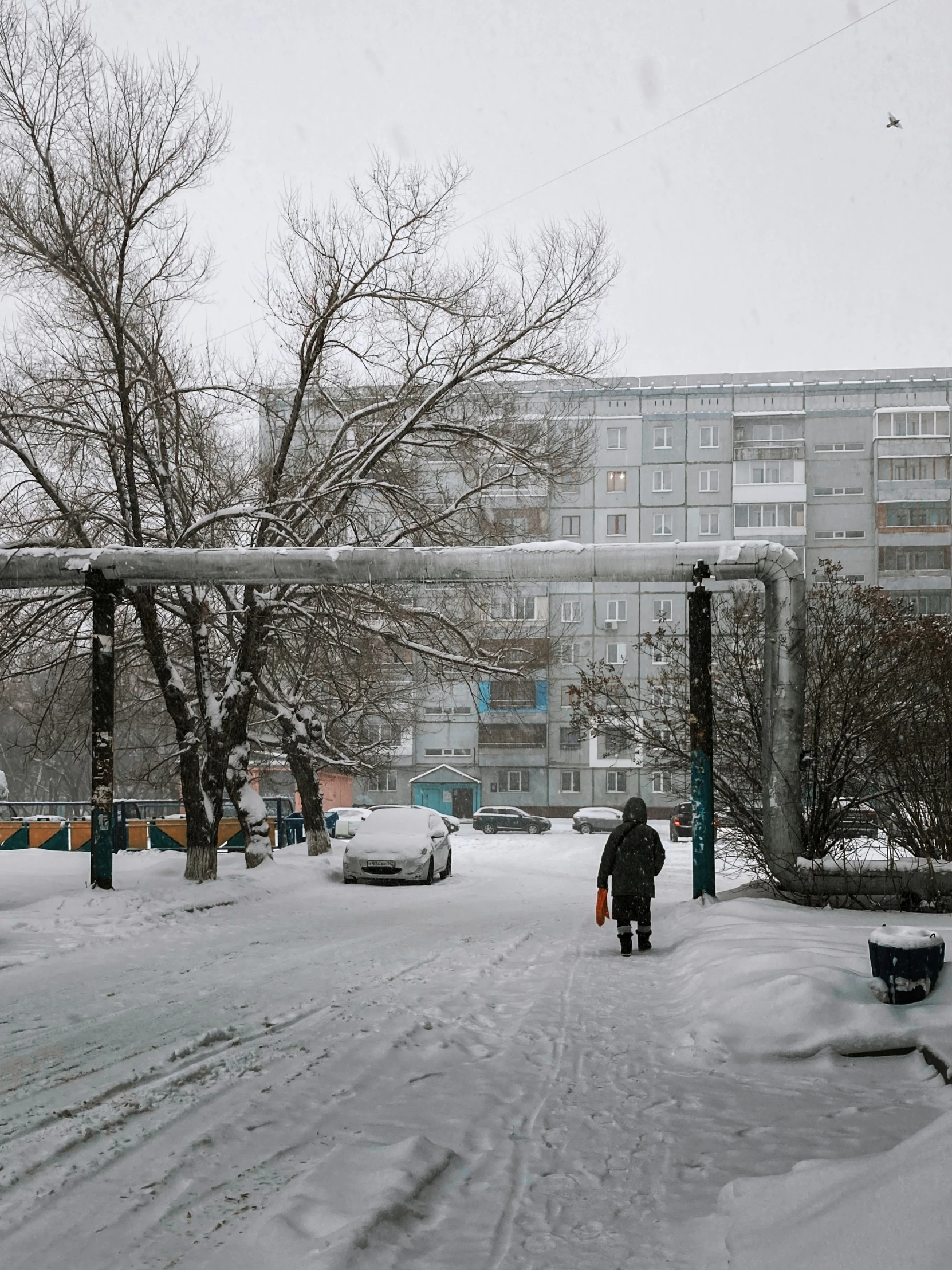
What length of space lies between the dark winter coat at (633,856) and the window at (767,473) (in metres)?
51.2

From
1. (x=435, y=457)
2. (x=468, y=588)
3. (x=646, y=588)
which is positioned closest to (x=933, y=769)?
(x=468, y=588)

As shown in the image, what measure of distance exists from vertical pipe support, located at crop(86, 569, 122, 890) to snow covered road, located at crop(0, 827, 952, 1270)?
3.08 meters

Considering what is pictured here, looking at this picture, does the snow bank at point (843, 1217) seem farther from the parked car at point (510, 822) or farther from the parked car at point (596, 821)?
the parked car at point (510, 822)

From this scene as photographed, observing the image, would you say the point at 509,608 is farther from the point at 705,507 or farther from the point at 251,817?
the point at 705,507

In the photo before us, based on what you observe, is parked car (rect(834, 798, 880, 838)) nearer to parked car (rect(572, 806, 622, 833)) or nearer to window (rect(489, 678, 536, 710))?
window (rect(489, 678, 536, 710))

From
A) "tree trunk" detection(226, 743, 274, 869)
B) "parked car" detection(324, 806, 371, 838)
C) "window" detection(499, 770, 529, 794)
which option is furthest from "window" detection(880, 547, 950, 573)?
"tree trunk" detection(226, 743, 274, 869)

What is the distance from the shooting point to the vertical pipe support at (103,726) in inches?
607

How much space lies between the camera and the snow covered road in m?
4.19

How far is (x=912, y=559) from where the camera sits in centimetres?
5928

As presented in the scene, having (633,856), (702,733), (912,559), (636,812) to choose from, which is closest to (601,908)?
(633,856)

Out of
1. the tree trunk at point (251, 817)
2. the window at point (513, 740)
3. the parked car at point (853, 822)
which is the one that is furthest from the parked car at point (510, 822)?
the parked car at point (853, 822)

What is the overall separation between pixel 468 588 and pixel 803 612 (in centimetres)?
629

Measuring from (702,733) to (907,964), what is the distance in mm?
7107

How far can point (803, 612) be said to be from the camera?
14.3 meters
